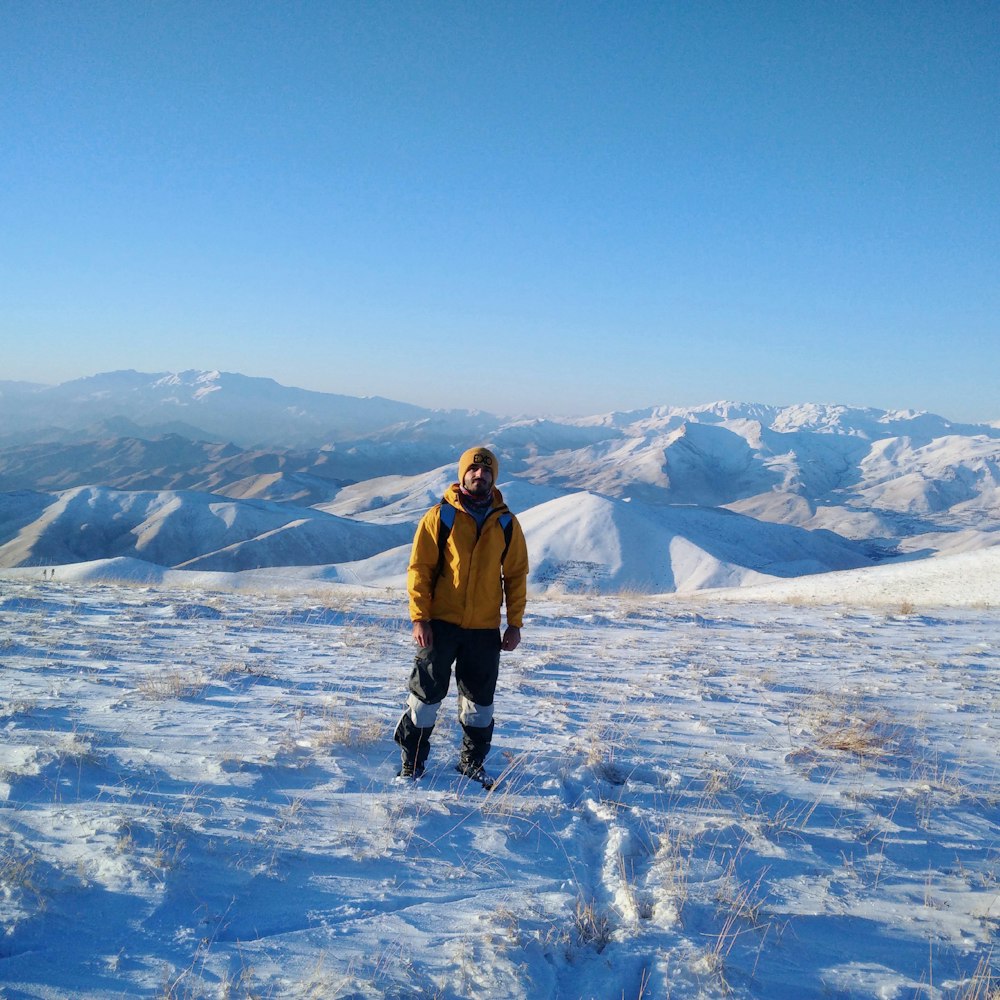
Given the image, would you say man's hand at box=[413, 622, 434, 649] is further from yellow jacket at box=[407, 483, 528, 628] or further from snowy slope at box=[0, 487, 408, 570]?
snowy slope at box=[0, 487, 408, 570]

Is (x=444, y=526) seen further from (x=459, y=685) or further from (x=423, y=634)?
(x=459, y=685)

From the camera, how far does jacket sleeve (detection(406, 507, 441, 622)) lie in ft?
13.1

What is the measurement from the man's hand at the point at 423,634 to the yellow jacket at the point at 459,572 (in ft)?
0.15

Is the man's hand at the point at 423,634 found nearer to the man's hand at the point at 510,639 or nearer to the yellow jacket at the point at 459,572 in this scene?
the yellow jacket at the point at 459,572

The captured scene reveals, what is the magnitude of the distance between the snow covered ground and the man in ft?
1.07

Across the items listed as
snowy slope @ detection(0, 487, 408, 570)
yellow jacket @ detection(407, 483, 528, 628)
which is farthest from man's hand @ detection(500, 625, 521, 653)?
snowy slope @ detection(0, 487, 408, 570)

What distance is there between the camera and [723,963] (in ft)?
8.47

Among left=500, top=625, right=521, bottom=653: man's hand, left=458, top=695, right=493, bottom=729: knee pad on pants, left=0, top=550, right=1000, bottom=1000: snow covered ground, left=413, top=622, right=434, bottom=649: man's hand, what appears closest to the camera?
left=0, top=550, right=1000, bottom=1000: snow covered ground

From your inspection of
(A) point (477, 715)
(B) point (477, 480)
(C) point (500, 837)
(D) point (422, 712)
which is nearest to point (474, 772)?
(A) point (477, 715)

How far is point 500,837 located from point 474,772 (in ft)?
2.35

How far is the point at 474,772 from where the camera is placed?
164 inches

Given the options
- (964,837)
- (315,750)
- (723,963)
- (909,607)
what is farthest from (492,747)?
(909,607)

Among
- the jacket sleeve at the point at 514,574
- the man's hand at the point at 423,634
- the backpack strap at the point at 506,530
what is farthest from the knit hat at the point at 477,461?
the man's hand at the point at 423,634

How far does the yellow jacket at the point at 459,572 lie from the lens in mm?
4031
